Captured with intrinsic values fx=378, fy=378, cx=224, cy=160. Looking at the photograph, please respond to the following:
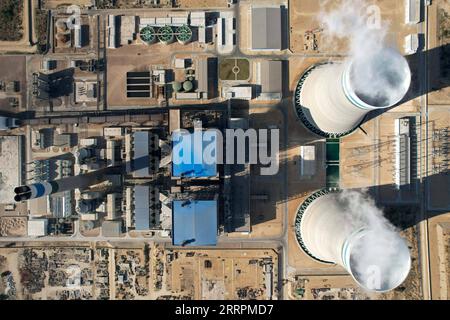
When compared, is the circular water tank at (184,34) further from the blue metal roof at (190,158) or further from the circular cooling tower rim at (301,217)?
the circular cooling tower rim at (301,217)

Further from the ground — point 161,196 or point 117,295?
point 161,196

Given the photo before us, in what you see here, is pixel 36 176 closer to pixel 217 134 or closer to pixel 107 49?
pixel 107 49

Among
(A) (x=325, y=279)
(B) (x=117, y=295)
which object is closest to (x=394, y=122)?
(A) (x=325, y=279)

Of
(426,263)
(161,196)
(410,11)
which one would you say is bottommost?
(426,263)

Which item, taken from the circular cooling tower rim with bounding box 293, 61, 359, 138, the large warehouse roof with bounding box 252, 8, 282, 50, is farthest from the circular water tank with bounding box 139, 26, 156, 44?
the circular cooling tower rim with bounding box 293, 61, 359, 138

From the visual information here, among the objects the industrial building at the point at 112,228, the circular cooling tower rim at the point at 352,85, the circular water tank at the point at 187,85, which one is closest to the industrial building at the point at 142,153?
the industrial building at the point at 112,228
